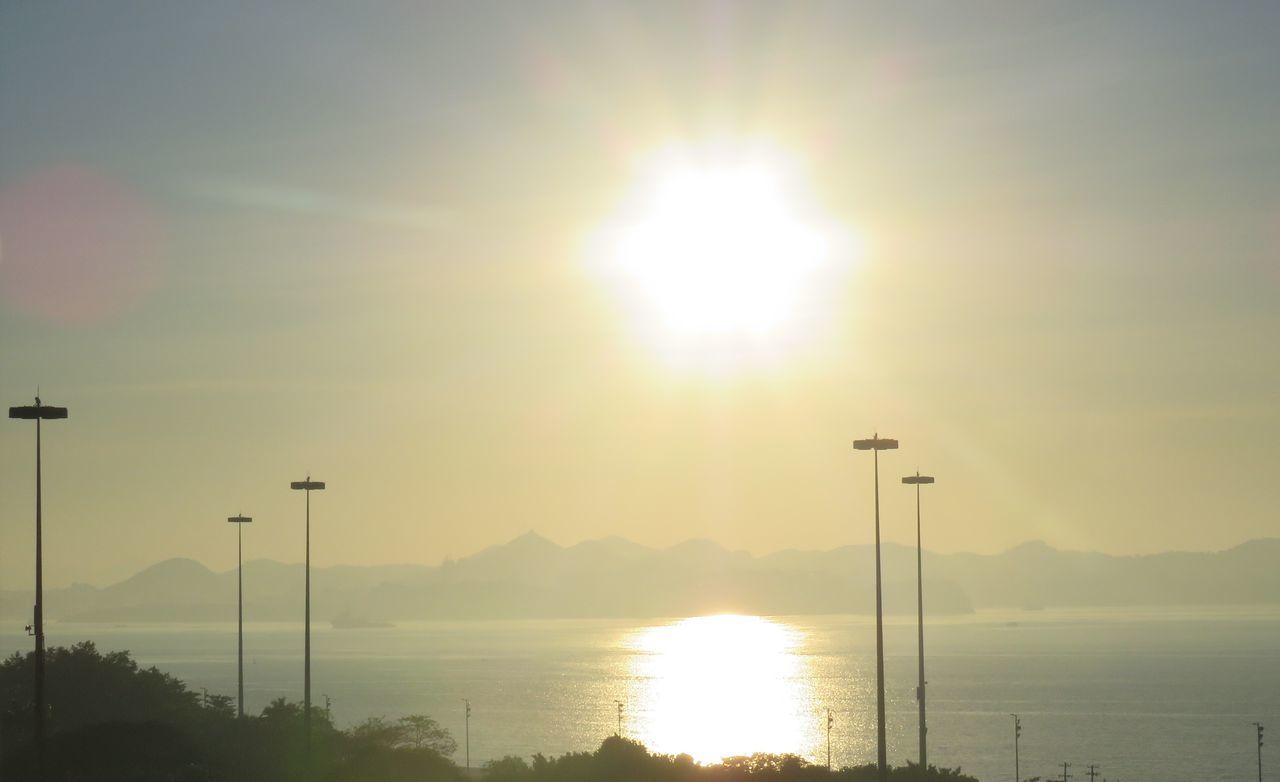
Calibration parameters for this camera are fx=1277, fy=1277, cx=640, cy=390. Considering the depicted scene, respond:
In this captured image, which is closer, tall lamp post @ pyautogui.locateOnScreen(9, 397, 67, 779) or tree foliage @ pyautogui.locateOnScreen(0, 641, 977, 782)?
tall lamp post @ pyautogui.locateOnScreen(9, 397, 67, 779)

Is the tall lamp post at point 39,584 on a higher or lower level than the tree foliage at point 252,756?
higher

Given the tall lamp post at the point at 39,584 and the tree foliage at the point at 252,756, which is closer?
the tall lamp post at the point at 39,584

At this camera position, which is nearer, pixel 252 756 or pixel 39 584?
pixel 39 584

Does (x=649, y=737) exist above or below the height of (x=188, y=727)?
below

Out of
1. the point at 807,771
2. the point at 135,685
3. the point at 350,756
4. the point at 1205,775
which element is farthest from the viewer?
the point at 1205,775

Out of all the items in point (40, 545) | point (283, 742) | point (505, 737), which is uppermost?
point (40, 545)

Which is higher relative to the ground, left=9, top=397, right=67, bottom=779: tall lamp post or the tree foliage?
left=9, top=397, right=67, bottom=779: tall lamp post

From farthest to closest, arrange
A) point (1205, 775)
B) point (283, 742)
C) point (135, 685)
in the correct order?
1. point (1205, 775)
2. point (135, 685)
3. point (283, 742)

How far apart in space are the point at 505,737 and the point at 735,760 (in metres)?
135

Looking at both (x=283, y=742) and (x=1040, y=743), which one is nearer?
(x=283, y=742)

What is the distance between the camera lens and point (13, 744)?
194 feet

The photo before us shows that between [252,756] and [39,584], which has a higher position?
[39,584]

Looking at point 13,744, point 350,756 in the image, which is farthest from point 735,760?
point 13,744

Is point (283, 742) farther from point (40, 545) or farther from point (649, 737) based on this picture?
point (649, 737)
